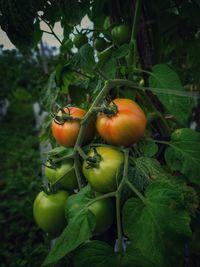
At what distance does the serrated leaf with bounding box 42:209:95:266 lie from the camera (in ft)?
1.61

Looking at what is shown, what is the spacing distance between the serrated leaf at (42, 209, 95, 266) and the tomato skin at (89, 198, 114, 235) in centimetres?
1

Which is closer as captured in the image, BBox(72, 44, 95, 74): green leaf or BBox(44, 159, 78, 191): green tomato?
BBox(44, 159, 78, 191): green tomato

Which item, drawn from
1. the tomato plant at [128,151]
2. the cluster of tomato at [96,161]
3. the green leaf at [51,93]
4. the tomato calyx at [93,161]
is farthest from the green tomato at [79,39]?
the tomato calyx at [93,161]

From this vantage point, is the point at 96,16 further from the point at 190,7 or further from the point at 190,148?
the point at 190,148

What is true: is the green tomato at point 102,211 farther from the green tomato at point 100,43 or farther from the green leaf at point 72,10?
the green tomato at point 100,43

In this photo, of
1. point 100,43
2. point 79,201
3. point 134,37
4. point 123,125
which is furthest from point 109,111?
point 100,43

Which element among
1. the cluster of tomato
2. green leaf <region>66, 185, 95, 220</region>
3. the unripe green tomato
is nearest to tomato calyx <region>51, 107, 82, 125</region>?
the cluster of tomato

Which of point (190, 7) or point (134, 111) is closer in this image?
point (134, 111)

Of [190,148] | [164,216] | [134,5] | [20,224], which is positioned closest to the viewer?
[164,216]

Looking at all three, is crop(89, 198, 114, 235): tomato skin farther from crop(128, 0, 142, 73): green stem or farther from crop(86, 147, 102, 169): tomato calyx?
crop(128, 0, 142, 73): green stem

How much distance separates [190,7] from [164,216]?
18.4 inches

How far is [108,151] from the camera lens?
0.55 m

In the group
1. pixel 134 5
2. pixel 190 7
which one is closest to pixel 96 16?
pixel 134 5

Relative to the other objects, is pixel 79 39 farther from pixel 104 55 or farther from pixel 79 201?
pixel 79 201
